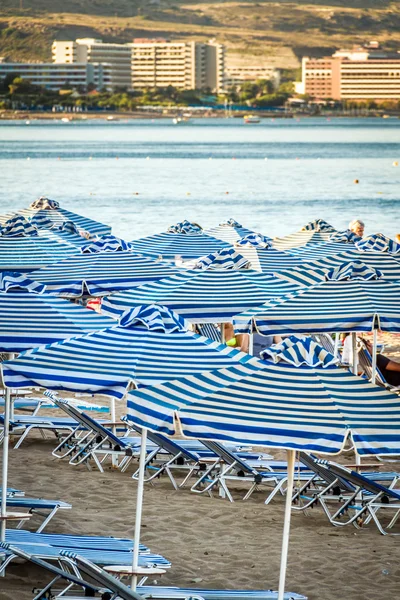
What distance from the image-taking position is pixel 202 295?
8242mm

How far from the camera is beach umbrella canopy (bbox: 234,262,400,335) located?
7.50 meters

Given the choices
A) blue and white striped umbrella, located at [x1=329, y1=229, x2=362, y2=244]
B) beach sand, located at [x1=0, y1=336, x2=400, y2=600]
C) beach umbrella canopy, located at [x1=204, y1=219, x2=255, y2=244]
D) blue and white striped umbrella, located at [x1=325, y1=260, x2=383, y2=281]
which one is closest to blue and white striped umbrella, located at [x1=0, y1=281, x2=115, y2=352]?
beach sand, located at [x1=0, y1=336, x2=400, y2=600]

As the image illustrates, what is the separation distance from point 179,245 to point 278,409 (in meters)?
8.26

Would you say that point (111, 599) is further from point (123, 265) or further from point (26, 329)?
point (123, 265)

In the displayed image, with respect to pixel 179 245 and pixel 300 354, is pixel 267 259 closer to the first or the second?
pixel 179 245

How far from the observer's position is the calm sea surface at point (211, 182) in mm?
41875

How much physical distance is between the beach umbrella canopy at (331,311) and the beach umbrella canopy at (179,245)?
4091mm

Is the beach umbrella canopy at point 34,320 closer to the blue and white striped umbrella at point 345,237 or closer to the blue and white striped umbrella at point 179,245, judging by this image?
the blue and white striped umbrella at point 179,245

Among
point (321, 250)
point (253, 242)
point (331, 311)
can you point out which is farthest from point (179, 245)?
point (331, 311)

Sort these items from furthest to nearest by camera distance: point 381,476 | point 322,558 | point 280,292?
point 280,292 < point 381,476 < point 322,558

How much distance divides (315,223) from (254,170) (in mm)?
60583

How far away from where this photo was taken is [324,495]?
6793 millimetres

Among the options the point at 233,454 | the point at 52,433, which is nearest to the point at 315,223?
the point at 52,433

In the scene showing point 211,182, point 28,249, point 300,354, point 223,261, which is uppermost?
point 300,354
